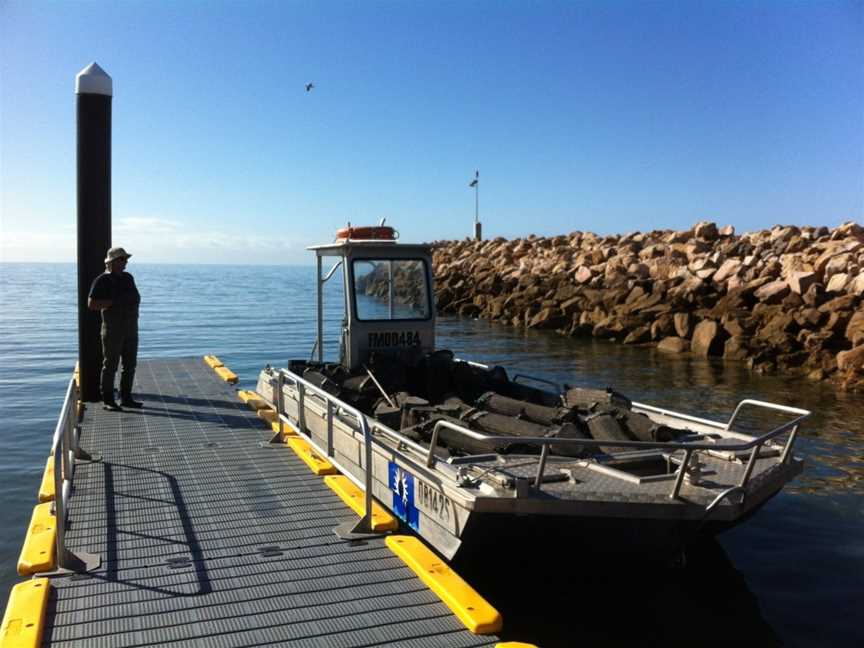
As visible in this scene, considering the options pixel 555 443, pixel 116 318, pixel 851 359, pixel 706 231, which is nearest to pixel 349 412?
pixel 555 443

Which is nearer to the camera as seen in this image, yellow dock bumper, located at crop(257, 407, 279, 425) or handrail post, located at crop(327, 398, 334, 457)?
handrail post, located at crop(327, 398, 334, 457)

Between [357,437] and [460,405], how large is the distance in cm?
94

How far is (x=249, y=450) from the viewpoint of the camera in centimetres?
712

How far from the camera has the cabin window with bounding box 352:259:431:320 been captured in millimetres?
8016

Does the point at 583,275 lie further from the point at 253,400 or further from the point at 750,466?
the point at 750,466

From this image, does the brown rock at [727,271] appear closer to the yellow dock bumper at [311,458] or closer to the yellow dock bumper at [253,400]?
the yellow dock bumper at [253,400]

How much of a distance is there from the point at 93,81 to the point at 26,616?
6.90 m

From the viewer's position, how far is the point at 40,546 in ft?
14.9

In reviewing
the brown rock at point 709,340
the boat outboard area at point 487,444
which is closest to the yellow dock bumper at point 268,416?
the boat outboard area at point 487,444

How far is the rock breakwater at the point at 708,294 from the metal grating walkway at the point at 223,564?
1198cm

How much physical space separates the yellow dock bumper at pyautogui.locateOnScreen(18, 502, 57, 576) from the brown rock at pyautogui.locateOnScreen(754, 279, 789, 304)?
17.9 metres

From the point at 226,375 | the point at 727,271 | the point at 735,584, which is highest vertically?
the point at 727,271

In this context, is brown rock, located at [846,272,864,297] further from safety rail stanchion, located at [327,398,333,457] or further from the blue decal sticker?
the blue decal sticker

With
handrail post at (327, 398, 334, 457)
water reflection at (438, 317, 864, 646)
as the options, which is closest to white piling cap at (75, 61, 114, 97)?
handrail post at (327, 398, 334, 457)
